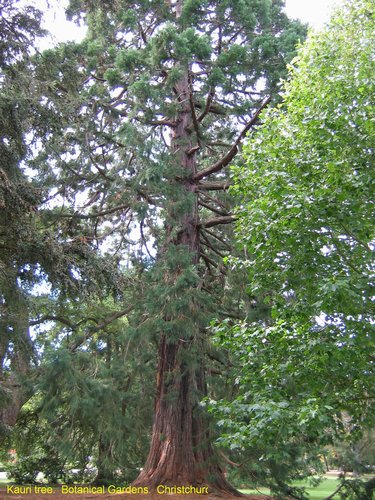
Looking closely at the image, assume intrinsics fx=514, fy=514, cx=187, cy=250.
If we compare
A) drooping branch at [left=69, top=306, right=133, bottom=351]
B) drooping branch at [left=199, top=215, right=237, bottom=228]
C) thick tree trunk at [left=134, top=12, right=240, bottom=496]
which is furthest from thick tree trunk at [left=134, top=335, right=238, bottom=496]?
drooping branch at [left=199, top=215, right=237, bottom=228]

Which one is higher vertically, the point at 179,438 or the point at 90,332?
the point at 90,332

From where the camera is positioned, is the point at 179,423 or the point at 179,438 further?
the point at 179,423

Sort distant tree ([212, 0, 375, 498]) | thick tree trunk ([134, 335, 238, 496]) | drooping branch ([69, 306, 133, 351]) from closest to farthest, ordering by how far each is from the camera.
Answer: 1. distant tree ([212, 0, 375, 498])
2. thick tree trunk ([134, 335, 238, 496])
3. drooping branch ([69, 306, 133, 351])

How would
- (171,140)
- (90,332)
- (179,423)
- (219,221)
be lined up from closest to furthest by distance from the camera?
(179,423) → (90,332) → (219,221) → (171,140)

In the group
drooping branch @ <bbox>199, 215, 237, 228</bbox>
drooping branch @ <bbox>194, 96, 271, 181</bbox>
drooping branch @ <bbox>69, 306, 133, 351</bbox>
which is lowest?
drooping branch @ <bbox>69, 306, 133, 351</bbox>

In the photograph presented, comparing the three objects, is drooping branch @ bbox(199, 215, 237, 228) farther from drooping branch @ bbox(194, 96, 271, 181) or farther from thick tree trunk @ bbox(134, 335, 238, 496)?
thick tree trunk @ bbox(134, 335, 238, 496)

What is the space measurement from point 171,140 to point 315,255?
6.19 m

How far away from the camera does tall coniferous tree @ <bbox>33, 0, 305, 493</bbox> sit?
28.6 ft

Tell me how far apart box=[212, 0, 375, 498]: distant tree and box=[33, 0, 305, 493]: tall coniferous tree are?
8.09 feet

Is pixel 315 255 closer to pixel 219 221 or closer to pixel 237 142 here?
pixel 237 142

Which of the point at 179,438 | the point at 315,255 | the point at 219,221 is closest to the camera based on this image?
the point at 315,255

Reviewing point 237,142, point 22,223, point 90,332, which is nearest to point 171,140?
point 237,142

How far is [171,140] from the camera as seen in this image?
11.3 meters

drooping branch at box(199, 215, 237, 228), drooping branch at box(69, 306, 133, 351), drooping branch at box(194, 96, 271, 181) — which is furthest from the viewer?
drooping branch at box(199, 215, 237, 228)
